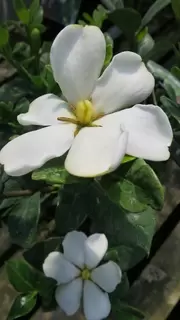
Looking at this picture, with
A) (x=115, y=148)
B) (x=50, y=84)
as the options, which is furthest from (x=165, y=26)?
(x=115, y=148)

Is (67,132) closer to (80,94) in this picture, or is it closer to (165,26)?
(80,94)

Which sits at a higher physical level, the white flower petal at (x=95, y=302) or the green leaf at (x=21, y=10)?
the green leaf at (x=21, y=10)

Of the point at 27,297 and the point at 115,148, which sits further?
the point at 27,297

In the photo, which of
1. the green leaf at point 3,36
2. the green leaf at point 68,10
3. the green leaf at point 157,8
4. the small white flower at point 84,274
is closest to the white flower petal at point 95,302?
the small white flower at point 84,274

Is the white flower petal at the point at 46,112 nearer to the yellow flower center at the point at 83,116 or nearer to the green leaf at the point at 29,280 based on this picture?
the yellow flower center at the point at 83,116

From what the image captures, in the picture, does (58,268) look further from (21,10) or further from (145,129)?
(21,10)

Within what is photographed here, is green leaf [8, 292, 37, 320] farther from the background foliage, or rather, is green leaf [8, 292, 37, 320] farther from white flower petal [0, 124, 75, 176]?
white flower petal [0, 124, 75, 176]

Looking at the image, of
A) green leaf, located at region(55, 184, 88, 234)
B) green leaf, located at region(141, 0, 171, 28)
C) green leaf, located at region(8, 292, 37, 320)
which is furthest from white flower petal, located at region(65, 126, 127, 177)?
green leaf, located at region(141, 0, 171, 28)
